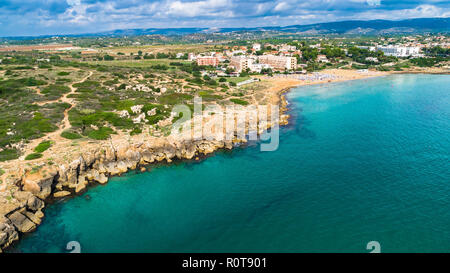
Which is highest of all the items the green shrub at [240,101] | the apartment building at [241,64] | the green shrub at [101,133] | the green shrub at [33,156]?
the apartment building at [241,64]

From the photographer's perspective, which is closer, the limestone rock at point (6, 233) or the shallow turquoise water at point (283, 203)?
the limestone rock at point (6, 233)

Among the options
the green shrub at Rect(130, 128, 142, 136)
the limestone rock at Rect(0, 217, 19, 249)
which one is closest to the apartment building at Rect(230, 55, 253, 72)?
the green shrub at Rect(130, 128, 142, 136)

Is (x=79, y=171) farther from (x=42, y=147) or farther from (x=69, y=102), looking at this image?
(x=69, y=102)

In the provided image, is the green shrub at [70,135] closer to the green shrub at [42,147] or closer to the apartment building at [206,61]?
the green shrub at [42,147]

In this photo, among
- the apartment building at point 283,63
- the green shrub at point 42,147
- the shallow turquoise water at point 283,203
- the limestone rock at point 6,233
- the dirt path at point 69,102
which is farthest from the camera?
the apartment building at point 283,63

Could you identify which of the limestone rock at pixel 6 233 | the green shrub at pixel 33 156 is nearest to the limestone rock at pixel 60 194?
the green shrub at pixel 33 156

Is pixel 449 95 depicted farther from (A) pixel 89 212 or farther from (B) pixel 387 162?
(A) pixel 89 212

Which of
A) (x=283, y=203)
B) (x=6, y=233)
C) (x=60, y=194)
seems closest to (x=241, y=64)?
(x=283, y=203)

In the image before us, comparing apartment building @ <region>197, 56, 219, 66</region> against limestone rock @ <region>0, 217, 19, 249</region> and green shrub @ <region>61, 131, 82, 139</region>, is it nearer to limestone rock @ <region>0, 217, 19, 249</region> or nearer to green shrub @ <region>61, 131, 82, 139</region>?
green shrub @ <region>61, 131, 82, 139</region>

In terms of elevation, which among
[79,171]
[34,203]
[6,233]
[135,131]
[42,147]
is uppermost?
[135,131]
